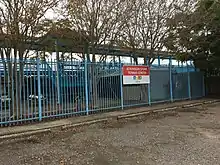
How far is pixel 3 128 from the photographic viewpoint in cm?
917

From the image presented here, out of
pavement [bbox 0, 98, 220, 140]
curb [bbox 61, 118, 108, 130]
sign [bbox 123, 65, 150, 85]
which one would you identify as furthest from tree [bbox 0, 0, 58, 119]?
sign [bbox 123, 65, 150, 85]

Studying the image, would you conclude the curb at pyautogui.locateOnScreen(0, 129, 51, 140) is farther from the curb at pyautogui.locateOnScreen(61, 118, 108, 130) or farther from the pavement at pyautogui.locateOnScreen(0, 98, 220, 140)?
the curb at pyautogui.locateOnScreen(61, 118, 108, 130)

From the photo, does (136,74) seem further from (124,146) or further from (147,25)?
(124,146)

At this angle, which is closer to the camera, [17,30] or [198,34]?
[17,30]

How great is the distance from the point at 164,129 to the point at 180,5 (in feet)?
29.7

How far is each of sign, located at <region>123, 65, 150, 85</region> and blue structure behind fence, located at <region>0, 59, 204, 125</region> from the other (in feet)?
1.16

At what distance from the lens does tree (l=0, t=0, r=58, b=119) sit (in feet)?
32.5

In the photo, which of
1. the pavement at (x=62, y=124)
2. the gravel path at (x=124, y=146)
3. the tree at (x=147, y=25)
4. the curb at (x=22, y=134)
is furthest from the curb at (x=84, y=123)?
the tree at (x=147, y=25)

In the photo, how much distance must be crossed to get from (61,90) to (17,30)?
295cm

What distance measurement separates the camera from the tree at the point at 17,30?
9.91 metres

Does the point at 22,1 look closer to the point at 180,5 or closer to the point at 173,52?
the point at 180,5

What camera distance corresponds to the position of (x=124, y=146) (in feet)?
23.0

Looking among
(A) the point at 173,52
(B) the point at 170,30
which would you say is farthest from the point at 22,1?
(A) the point at 173,52

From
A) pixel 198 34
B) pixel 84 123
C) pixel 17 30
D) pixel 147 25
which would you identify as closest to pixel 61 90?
pixel 84 123
